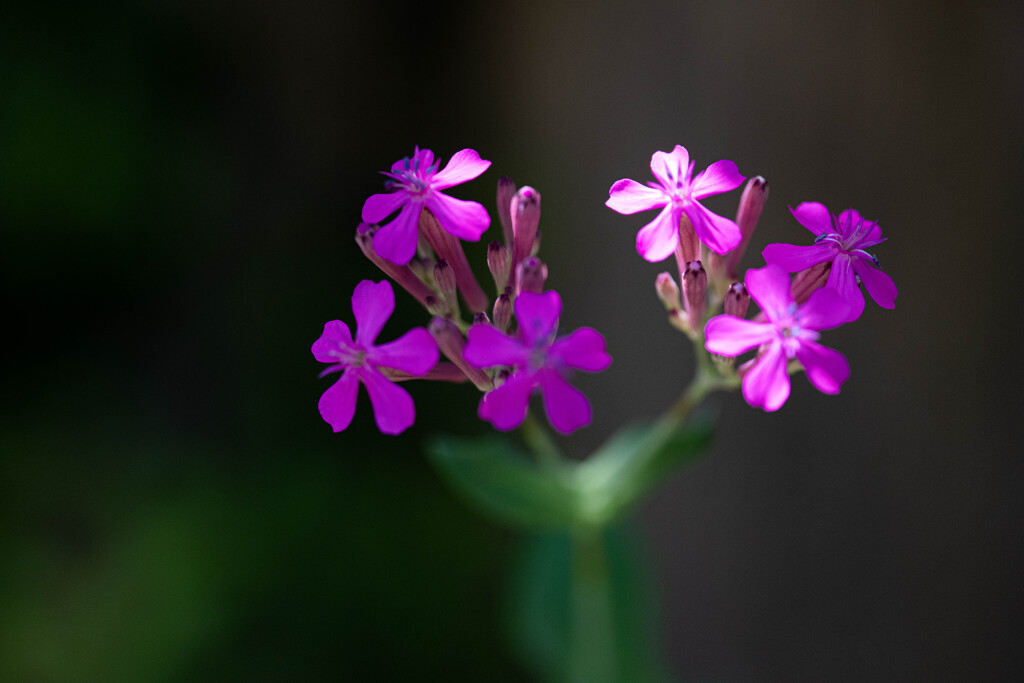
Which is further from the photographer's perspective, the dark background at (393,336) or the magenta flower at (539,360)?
the dark background at (393,336)

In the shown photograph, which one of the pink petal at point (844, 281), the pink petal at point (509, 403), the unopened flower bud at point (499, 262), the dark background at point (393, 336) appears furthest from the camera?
the dark background at point (393, 336)

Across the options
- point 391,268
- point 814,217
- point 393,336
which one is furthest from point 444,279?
point 393,336

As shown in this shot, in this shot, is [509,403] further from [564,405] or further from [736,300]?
[736,300]

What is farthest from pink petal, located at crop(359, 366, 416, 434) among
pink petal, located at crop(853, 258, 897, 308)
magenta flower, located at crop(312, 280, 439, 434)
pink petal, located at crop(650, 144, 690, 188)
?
pink petal, located at crop(853, 258, 897, 308)

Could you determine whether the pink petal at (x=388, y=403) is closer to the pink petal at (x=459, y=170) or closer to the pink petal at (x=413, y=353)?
the pink petal at (x=413, y=353)

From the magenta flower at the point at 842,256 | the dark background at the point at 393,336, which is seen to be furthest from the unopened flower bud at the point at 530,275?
the dark background at the point at 393,336

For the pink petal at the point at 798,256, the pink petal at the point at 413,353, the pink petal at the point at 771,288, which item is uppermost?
the pink petal at the point at 798,256
